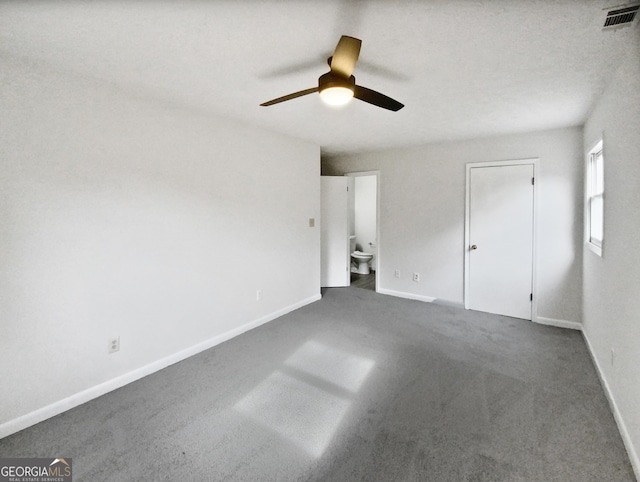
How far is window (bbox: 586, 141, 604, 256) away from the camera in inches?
111

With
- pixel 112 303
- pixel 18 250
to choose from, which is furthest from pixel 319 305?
pixel 18 250

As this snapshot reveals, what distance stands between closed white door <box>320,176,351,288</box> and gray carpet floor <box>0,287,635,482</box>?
7.64 ft

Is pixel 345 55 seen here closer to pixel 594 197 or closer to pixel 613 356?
pixel 613 356

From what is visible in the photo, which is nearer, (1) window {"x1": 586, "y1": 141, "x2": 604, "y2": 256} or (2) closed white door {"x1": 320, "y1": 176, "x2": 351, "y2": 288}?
(1) window {"x1": 586, "y1": 141, "x2": 604, "y2": 256}

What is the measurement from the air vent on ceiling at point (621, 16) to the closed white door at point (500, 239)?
2.34 meters

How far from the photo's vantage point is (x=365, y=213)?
6.97m

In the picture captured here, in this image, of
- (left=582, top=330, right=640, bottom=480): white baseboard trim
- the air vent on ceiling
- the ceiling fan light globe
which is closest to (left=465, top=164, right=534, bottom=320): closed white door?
(left=582, top=330, right=640, bottom=480): white baseboard trim

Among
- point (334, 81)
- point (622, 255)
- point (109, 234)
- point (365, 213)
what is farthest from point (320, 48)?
point (365, 213)

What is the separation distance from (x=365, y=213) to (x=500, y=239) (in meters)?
3.43

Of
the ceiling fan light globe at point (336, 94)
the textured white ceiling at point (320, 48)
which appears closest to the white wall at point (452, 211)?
the textured white ceiling at point (320, 48)

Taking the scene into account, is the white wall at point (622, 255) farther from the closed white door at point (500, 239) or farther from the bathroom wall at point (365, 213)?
the bathroom wall at point (365, 213)

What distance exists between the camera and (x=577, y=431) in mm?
1850

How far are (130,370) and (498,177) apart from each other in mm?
4589

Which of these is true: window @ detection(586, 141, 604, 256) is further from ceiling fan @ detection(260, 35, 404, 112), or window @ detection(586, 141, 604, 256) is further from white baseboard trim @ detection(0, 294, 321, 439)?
white baseboard trim @ detection(0, 294, 321, 439)
